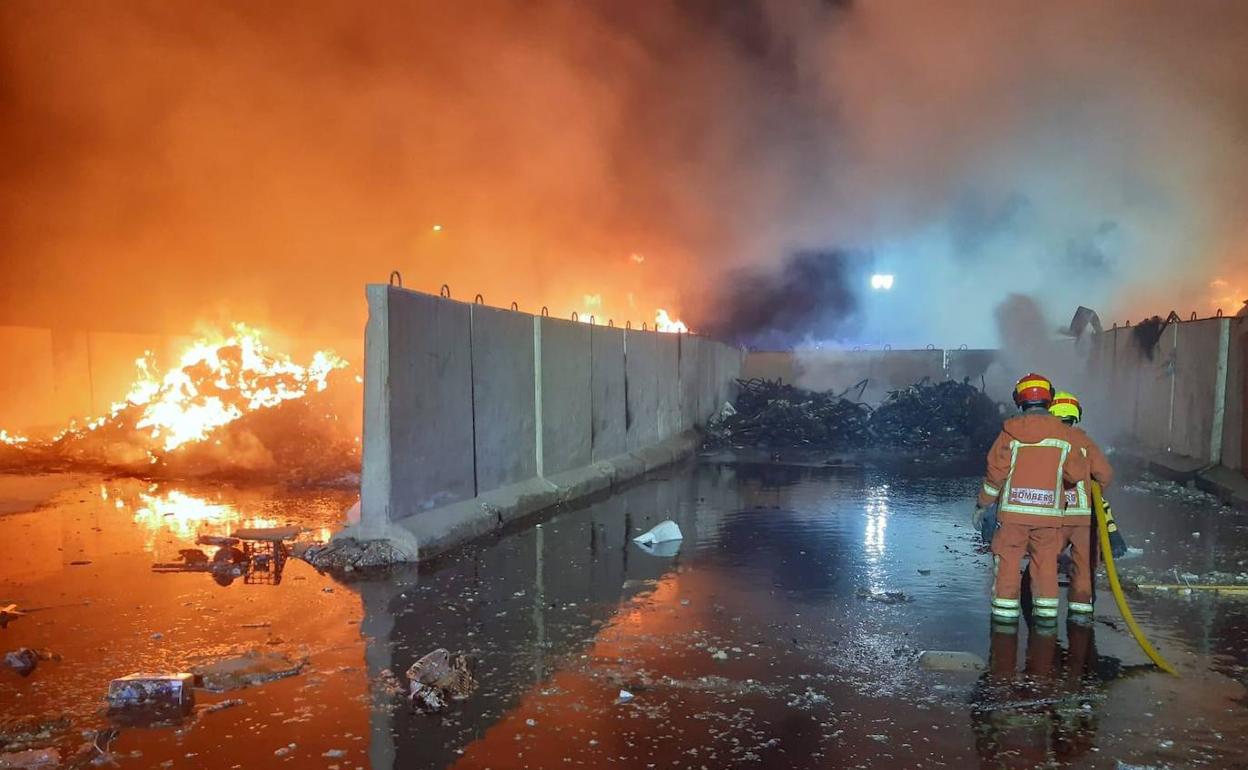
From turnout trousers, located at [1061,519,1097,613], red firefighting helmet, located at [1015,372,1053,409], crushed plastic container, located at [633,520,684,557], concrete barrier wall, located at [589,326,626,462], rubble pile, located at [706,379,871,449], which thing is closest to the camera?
turnout trousers, located at [1061,519,1097,613]

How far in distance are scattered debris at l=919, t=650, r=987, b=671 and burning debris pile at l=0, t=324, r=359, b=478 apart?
796 cm

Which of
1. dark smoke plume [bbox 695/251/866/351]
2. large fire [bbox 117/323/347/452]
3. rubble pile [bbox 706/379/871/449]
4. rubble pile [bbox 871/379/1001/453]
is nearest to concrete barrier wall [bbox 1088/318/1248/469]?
rubble pile [bbox 871/379/1001/453]

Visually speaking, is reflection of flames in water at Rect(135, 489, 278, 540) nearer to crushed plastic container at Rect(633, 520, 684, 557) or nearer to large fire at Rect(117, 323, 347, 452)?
large fire at Rect(117, 323, 347, 452)

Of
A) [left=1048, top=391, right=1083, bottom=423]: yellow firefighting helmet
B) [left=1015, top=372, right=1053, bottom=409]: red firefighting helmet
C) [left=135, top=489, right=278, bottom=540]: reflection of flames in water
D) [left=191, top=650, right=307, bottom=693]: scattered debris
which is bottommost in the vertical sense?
Answer: [left=135, top=489, right=278, bottom=540]: reflection of flames in water

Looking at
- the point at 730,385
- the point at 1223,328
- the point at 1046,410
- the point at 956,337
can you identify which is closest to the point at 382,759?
the point at 1046,410

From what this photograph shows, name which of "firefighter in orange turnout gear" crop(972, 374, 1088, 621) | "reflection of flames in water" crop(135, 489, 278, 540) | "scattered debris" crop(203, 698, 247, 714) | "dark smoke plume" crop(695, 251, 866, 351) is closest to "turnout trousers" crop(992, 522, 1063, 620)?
"firefighter in orange turnout gear" crop(972, 374, 1088, 621)

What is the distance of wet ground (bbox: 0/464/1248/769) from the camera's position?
122 inches

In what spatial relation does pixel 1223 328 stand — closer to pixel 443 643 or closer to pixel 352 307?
pixel 443 643

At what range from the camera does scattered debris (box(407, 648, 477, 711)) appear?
343cm

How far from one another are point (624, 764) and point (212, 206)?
15100 millimetres

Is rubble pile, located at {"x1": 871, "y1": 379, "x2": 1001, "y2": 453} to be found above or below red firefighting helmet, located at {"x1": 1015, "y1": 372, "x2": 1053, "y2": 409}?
below

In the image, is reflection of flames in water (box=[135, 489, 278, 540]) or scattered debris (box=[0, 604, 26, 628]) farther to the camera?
reflection of flames in water (box=[135, 489, 278, 540])

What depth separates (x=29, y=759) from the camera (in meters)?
2.92

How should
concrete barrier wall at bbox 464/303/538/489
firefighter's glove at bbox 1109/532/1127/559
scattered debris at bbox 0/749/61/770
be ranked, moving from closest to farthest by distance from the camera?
scattered debris at bbox 0/749/61/770 < firefighter's glove at bbox 1109/532/1127/559 < concrete barrier wall at bbox 464/303/538/489
